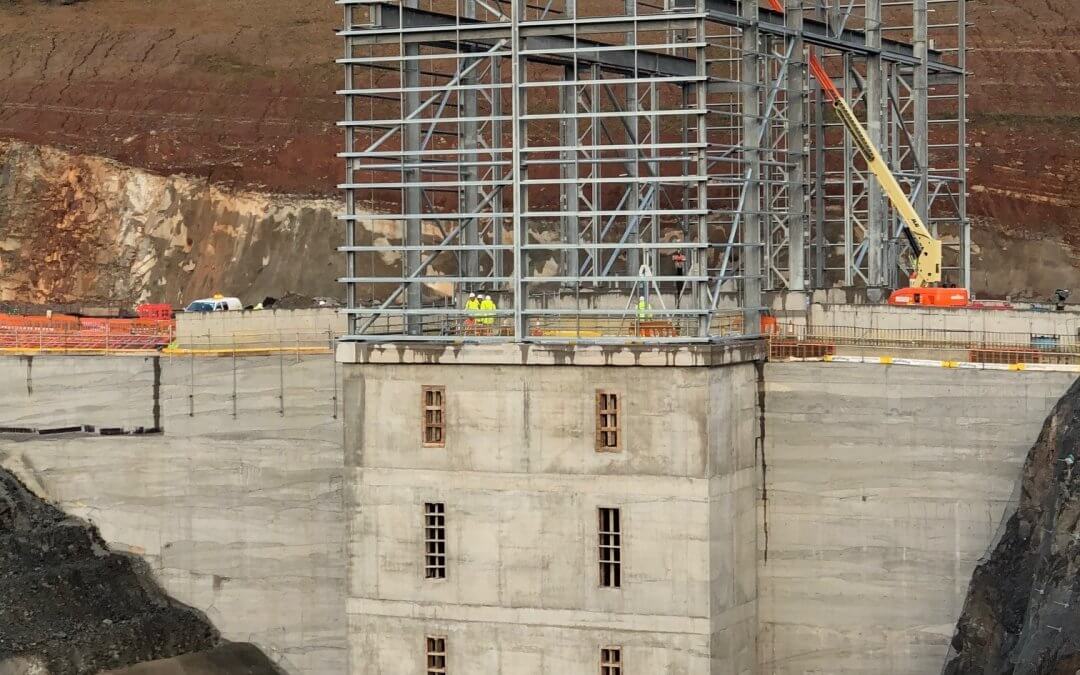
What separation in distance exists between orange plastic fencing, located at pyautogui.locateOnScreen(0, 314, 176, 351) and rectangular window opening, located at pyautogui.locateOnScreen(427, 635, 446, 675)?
19476 mm

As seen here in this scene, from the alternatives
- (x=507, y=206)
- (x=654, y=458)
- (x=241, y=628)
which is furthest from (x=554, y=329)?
(x=507, y=206)

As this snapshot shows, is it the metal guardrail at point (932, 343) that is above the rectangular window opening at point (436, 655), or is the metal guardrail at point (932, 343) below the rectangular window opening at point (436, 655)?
above

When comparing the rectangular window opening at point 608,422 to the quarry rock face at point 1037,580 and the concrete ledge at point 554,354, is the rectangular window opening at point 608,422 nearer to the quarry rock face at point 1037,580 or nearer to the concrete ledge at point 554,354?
the concrete ledge at point 554,354

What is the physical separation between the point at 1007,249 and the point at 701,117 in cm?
4713

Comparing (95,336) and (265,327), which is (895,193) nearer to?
(265,327)

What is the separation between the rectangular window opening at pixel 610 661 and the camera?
146ft

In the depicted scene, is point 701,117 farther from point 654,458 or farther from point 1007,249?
point 1007,249

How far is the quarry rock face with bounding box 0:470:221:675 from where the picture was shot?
175ft

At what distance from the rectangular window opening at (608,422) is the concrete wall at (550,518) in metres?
0.16

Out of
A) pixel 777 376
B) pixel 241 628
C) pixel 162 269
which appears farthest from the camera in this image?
pixel 162 269

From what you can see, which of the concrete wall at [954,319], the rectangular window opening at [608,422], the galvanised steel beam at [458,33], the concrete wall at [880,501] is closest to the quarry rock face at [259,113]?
the concrete wall at [954,319]

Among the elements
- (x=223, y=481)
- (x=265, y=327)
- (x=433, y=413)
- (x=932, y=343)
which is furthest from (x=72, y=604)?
(x=932, y=343)

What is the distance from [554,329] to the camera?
4744cm

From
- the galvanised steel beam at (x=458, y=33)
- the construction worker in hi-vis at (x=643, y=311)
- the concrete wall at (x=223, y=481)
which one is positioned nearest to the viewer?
the construction worker in hi-vis at (x=643, y=311)
